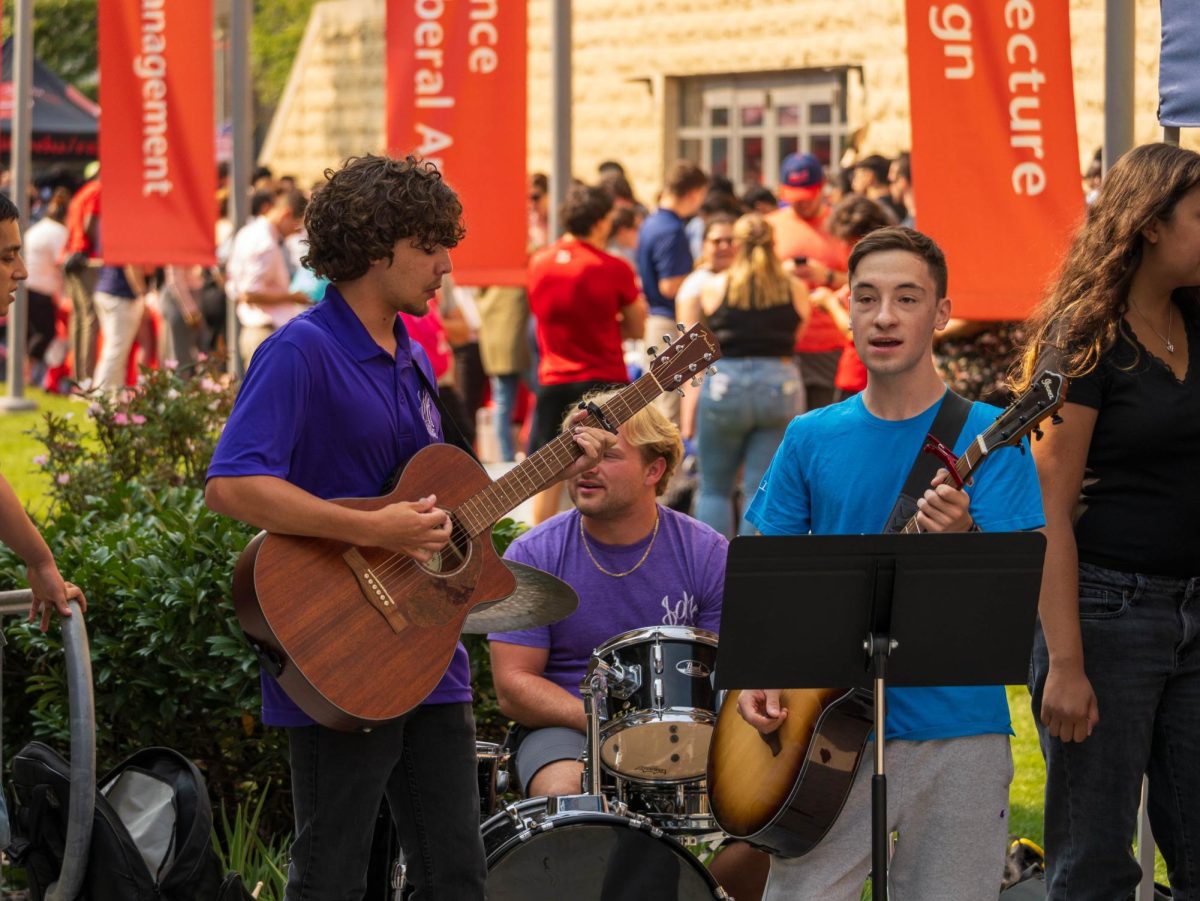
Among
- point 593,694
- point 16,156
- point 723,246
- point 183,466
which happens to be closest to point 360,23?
point 16,156

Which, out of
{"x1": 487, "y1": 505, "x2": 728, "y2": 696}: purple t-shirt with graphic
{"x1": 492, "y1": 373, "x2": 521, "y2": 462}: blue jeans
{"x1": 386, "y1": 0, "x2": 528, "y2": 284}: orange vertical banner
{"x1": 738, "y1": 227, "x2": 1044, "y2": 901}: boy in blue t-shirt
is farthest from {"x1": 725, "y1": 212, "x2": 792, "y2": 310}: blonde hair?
{"x1": 738, "y1": 227, "x2": 1044, "y2": 901}: boy in blue t-shirt

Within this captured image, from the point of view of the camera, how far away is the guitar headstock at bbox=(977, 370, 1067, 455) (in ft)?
12.1

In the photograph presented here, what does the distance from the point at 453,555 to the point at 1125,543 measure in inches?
56.3

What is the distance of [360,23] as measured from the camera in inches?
1014

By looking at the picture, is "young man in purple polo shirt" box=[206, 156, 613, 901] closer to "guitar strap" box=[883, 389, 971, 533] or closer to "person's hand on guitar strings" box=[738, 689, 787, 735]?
"person's hand on guitar strings" box=[738, 689, 787, 735]

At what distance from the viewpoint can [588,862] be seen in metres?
4.38

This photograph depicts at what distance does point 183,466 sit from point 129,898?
3.82 meters

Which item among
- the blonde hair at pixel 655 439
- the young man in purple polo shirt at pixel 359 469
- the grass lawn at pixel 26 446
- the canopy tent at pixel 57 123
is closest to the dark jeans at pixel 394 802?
the young man in purple polo shirt at pixel 359 469

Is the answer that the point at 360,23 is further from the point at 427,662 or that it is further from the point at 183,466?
the point at 427,662

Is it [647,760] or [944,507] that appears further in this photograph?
[647,760]

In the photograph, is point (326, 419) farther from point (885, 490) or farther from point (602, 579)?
point (602, 579)

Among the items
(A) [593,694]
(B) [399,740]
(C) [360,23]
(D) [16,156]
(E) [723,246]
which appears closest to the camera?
(B) [399,740]

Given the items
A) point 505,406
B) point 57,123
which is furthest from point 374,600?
point 57,123

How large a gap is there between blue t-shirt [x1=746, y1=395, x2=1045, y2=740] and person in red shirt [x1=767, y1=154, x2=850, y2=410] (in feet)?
20.3
